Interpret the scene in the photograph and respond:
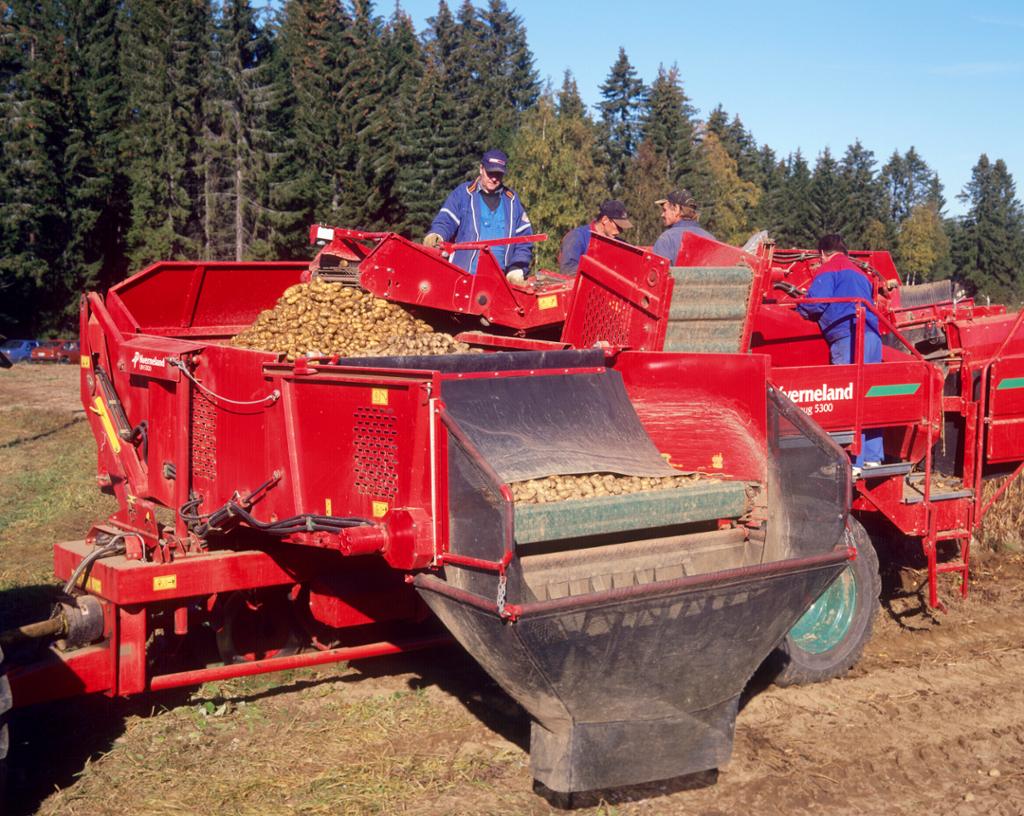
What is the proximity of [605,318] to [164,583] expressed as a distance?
2587mm

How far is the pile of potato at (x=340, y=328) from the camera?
5727 millimetres

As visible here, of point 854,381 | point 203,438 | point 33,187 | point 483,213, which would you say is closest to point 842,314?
point 854,381

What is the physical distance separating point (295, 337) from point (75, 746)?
2.16m

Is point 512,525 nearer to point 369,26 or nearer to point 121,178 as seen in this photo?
point 121,178

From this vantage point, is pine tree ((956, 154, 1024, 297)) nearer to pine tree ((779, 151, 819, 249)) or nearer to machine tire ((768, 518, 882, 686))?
pine tree ((779, 151, 819, 249))

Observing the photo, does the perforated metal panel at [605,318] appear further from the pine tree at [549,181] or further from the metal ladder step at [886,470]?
the pine tree at [549,181]

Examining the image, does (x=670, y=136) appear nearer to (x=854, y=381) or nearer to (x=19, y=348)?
(x=19, y=348)

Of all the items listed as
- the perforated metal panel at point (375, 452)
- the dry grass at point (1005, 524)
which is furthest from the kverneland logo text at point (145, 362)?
the dry grass at point (1005, 524)

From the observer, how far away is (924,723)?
18.5ft

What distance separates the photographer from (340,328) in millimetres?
5898

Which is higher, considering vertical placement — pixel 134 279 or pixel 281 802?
pixel 134 279

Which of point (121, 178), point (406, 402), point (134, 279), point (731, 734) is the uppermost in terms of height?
point (121, 178)

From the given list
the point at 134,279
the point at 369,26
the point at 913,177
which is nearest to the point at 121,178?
the point at 369,26

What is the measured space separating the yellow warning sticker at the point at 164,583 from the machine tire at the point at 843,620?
3.11 meters
